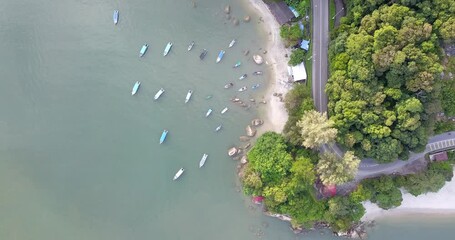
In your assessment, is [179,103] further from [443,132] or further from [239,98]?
[443,132]

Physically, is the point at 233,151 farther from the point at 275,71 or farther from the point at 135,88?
the point at 135,88

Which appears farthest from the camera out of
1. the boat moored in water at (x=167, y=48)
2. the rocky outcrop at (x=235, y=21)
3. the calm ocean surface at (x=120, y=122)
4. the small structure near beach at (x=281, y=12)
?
the boat moored in water at (x=167, y=48)

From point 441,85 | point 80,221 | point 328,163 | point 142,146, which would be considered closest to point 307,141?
point 328,163

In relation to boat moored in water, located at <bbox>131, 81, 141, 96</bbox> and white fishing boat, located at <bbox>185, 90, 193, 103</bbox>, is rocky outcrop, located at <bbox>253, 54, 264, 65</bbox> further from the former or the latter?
boat moored in water, located at <bbox>131, 81, 141, 96</bbox>

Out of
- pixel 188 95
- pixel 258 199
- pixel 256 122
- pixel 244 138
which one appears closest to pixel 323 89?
pixel 256 122

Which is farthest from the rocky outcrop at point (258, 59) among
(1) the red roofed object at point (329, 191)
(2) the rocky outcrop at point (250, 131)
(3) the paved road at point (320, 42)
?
(1) the red roofed object at point (329, 191)

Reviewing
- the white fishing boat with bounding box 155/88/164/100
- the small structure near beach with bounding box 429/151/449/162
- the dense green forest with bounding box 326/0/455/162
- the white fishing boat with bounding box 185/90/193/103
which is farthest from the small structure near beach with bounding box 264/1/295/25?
the small structure near beach with bounding box 429/151/449/162

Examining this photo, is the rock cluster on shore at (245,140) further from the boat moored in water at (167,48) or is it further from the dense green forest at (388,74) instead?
the boat moored in water at (167,48)
